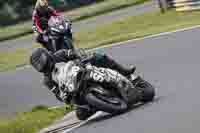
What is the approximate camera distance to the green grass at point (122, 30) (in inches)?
1006

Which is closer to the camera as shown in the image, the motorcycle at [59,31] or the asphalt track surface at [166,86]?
the asphalt track surface at [166,86]

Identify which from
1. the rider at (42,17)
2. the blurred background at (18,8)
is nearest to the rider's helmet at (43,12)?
the rider at (42,17)

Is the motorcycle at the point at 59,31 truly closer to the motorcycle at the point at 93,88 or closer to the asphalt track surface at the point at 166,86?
the asphalt track surface at the point at 166,86

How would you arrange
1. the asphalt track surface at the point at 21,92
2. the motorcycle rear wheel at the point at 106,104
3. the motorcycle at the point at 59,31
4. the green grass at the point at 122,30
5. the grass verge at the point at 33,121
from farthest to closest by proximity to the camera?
the green grass at the point at 122,30
the asphalt track surface at the point at 21,92
the motorcycle at the point at 59,31
the grass verge at the point at 33,121
the motorcycle rear wheel at the point at 106,104

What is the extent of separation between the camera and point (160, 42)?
20.2m

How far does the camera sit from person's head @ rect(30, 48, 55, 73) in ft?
36.2

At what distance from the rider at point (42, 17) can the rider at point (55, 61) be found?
A: 9.78ft

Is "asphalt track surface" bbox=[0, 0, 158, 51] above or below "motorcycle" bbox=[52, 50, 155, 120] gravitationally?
below

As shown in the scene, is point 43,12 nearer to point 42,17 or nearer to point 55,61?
point 42,17

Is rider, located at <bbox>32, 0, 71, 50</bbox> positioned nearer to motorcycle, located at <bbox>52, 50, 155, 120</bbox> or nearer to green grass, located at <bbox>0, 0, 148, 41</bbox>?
motorcycle, located at <bbox>52, 50, 155, 120</bbox>

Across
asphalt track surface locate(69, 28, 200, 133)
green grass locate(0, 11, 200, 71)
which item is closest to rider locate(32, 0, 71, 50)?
asphalt track surface locate(69, 28, 200, 133)

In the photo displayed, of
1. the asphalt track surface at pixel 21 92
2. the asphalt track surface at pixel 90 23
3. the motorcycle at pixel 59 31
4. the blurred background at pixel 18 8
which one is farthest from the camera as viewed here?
the blurred background at pixel 18 8

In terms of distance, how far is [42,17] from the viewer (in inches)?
580

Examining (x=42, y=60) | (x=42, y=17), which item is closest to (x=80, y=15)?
(x=42, y=17)
